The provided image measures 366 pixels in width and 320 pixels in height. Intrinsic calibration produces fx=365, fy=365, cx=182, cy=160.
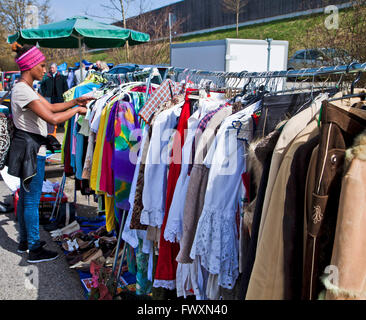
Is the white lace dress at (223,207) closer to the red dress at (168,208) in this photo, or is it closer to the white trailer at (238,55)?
the red dress at (168,208)

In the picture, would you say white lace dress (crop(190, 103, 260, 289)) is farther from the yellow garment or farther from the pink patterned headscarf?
the pink patterned headscarf

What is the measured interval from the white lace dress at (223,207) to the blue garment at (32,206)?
8.41ft

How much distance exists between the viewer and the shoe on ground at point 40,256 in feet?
13.4

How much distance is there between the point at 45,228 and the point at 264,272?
4.17 m

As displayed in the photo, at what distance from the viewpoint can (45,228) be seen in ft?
16.4

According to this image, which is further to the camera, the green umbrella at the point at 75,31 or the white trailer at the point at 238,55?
the white trailer at the point at 238,55

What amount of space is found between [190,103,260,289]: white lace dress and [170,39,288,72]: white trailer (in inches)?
265

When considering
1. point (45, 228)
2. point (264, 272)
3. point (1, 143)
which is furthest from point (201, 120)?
point (45, 228)

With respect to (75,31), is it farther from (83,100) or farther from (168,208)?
(168,208)

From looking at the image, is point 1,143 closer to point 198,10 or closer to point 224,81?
point 224,81

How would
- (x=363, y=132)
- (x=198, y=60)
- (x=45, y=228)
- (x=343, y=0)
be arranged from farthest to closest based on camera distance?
(x=198, y=60) < (x=343, y=0) < (x=45, y=228) < (x=363, y=132)

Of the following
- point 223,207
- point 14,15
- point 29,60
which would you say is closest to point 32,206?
point 29,60

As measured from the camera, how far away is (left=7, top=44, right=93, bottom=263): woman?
3.62m

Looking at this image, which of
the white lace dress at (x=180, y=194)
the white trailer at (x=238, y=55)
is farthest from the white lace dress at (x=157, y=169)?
the white trailer at (x=238, y=55)
